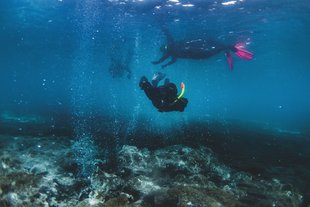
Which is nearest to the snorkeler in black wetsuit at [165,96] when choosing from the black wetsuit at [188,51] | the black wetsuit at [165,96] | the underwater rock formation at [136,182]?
the black wetsuit at [165,96]

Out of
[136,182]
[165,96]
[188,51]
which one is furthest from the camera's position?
[188,51]

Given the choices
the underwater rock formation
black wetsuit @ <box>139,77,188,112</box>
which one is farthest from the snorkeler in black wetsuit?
the underwater rock formation

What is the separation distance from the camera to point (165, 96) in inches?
325

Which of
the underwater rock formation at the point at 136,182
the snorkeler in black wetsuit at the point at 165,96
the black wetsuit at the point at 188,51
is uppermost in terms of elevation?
the black wetsuit at the point at 188,51

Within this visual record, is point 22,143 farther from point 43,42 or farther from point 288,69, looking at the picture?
point 288,69

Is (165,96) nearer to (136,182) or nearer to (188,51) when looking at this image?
(136,182)

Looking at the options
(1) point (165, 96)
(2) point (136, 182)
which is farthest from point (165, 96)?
(2) point (136, 182)

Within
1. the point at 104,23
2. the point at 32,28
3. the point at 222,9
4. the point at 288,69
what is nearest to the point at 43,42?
the point at 32,28

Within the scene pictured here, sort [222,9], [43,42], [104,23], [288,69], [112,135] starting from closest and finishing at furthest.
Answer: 1. [112,135]
2. [222,9]
3. [104,23]
4. [43,42]
5. [288,69]

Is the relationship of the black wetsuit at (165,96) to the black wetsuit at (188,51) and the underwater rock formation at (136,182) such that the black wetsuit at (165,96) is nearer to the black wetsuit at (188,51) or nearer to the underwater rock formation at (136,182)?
the underwater rock formation at (136,182)

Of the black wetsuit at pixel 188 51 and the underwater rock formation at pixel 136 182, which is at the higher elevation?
the black wetsuit at pixel 188 51

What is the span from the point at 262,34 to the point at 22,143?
23434mm

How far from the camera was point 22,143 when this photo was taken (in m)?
11.1

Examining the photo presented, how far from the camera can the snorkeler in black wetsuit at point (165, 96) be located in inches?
322
